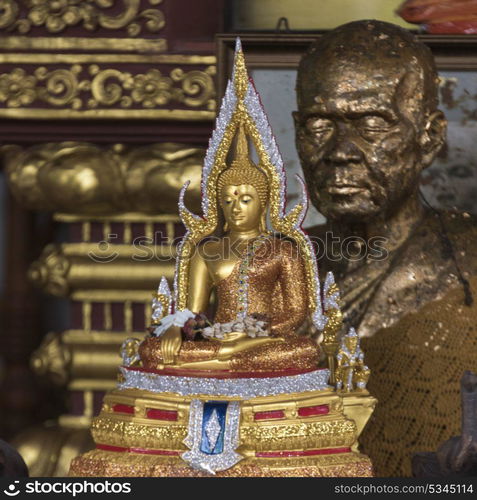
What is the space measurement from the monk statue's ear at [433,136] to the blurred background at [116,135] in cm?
28

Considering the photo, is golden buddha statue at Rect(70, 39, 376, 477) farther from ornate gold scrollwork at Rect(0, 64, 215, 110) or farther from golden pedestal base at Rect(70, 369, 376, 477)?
ornate gold scrollwork at Rect(0, 64, 215, 110)

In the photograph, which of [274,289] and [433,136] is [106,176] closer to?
[274,289]

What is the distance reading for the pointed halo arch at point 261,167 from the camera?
2758 millimetres

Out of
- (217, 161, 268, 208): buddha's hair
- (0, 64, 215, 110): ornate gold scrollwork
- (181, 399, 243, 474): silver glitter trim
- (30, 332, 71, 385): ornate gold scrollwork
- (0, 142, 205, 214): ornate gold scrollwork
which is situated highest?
(0, 64, 215, 110): ornate gold scrollwork

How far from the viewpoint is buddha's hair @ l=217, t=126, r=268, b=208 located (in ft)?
Result: 9.03

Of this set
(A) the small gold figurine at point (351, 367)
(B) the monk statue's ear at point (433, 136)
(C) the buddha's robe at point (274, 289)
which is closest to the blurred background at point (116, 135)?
(B) the monk statue's ear at point (433, 136)

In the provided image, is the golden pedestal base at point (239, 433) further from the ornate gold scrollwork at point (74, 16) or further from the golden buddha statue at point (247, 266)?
the ornate gold scrollwork at point (74, 16)

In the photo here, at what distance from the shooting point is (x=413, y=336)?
9.57 ft

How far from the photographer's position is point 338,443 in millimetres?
2541

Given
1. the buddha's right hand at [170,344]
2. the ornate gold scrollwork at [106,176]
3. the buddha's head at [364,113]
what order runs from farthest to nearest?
the ornate gold scrollwork at [106,176] → the buddha's head at [364,113] → the buddha's right hand at [170,344]

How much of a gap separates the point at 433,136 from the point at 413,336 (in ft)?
1.56

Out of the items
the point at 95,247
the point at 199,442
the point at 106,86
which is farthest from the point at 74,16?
the point at 199,442

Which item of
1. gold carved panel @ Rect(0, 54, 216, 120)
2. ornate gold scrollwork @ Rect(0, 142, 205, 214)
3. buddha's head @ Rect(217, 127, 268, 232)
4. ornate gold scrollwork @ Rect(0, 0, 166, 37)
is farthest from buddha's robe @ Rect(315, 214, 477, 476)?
ornate gold scrollwork @ Rect(0, 0, 166, 37)

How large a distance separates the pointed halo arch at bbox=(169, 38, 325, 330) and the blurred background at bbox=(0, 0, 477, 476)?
1.41 feet
